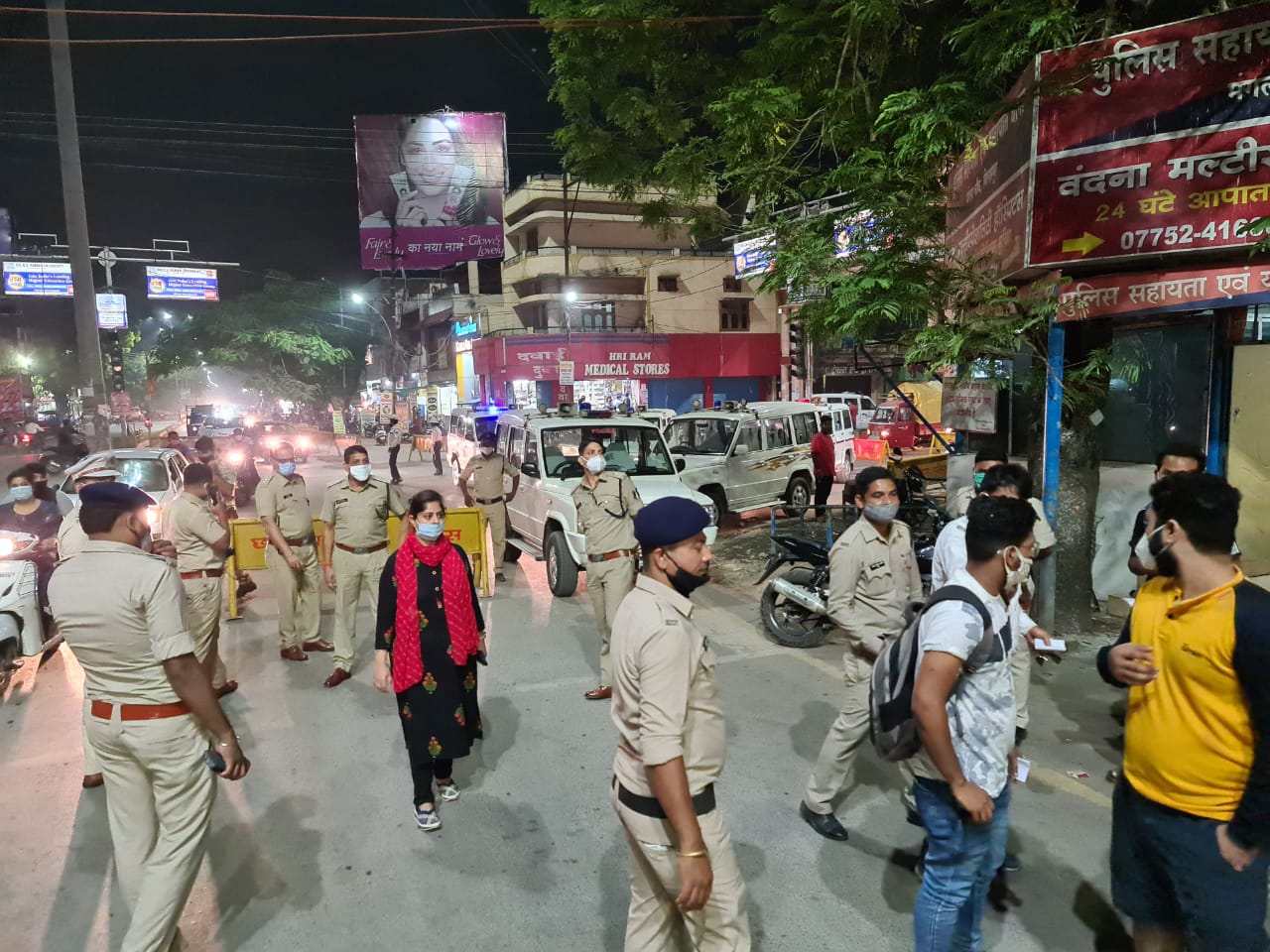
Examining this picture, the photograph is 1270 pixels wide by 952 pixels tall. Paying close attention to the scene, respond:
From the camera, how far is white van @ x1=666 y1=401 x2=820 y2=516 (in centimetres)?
1212

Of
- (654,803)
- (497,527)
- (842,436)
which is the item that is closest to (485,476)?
(497,527)

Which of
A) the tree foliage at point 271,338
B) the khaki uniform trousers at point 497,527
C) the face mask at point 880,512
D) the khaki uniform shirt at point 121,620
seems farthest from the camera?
the tree foliage at point 271,338

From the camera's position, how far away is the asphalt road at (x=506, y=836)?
3.10 metres

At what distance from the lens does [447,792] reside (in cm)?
408

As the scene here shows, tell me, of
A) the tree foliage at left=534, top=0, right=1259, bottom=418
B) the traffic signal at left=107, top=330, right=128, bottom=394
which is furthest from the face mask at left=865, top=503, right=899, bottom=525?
the traffic signal at left=107, top=330, right=128, bottom=394

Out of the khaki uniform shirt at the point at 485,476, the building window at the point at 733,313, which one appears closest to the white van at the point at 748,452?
the khaki uniform shirt at the point at 485,476

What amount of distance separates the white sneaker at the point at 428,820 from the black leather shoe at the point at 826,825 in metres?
1.89

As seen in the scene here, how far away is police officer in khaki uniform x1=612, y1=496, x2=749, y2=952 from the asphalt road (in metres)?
1.05

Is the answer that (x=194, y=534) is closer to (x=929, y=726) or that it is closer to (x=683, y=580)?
(x=683, y=580)

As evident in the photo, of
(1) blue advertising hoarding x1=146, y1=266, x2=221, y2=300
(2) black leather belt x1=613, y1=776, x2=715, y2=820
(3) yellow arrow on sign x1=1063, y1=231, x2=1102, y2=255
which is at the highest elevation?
(1) blue advertising hoarding x1=146, y1=266, x2=221, y2=300

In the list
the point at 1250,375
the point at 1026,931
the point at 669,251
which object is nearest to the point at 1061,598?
the point at 1250,375

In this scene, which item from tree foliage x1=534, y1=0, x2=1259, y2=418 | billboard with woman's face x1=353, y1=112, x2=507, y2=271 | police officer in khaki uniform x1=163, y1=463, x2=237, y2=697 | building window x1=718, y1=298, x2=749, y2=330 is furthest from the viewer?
building window x1=718, y1=298, x2=749, y2=330

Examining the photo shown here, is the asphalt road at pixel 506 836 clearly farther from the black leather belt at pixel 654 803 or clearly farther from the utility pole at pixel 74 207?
the utility pole at pixel 74 207

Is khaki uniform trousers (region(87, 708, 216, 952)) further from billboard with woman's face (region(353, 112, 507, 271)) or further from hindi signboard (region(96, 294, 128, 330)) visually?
hindi signboard (region(96, 294, 128, 330))
